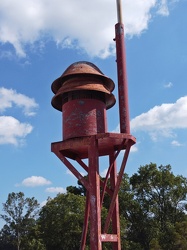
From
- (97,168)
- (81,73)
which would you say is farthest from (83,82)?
(97,168)

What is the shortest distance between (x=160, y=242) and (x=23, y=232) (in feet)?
93.5

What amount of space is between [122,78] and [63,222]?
2610 centimetres

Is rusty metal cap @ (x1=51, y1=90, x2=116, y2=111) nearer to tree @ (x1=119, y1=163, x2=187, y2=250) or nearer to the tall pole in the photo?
the tall pole

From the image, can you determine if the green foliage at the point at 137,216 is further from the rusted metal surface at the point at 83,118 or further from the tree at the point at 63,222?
the rusted metal surface at the point at 83,118

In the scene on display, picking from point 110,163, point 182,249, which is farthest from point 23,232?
point 110,163

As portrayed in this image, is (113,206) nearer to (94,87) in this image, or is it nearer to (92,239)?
(92,239)

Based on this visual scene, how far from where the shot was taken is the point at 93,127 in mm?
19188

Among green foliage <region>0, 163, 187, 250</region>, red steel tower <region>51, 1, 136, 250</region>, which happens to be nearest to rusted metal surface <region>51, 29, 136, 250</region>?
red steel tower <region>51, 1, 136, 250</region>

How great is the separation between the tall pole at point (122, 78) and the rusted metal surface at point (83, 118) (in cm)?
108

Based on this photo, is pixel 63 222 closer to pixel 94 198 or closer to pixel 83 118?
pixel 83 118

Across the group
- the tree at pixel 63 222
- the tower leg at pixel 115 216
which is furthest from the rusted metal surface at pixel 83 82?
the tree at pixel 63 222

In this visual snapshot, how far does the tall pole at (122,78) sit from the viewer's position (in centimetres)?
1944

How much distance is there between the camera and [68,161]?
63.7 ft

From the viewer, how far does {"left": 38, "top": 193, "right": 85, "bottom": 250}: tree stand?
4200 cm
